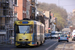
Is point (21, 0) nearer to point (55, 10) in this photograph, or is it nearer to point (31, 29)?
point (31, 29)

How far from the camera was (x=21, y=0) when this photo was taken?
4897 cm

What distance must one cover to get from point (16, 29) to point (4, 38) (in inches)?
460

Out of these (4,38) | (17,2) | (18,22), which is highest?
(17,2)

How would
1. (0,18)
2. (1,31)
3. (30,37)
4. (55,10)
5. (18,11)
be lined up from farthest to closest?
(55,10)
(18,11)
(0,18)
(1,31)
(30,37)

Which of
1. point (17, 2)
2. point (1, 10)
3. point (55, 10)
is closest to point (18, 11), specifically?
point (17, 2)

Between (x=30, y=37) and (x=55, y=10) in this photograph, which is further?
(x=55, y=10)

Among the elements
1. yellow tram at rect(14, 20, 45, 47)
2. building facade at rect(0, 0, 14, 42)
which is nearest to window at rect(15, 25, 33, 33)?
yellow tram at rect(14, 20, 45, 47)

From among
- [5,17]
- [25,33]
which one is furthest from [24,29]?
[5,17]

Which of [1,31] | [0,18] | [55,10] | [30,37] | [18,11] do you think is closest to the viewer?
[30,37]

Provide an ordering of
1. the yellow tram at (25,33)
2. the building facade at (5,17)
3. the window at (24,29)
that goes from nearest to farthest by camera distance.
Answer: the yellow tram at (25,33)
the window at (24,29)
the building facade at (5,17)

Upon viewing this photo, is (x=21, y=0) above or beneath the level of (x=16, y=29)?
above

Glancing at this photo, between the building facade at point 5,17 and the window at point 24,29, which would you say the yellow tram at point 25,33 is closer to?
the window at point 24,29

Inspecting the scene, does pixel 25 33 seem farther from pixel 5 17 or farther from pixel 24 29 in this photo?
pixel 5 17

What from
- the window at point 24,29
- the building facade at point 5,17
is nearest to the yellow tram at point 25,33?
the window at point 24,29
